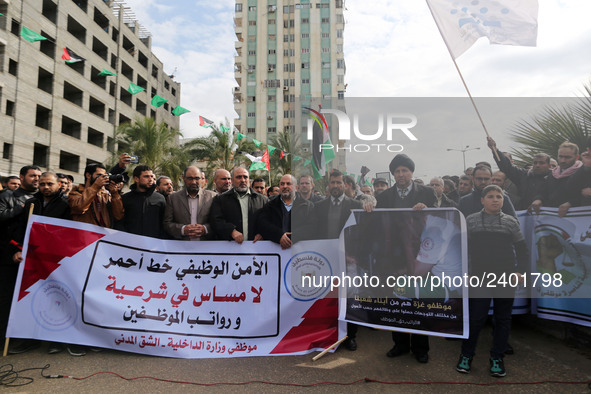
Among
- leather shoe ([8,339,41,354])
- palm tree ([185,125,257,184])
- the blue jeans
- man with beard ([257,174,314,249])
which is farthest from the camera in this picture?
palm tree ([185,125,257,184])

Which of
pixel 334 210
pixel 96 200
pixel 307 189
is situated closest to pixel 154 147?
pixel 96 200

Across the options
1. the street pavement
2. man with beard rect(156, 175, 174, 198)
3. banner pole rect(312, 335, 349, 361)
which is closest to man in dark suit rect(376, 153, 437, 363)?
the street pavement

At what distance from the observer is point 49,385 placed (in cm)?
308

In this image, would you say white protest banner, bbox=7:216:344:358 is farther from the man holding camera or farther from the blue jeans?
the blue jeans

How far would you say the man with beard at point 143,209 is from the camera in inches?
173

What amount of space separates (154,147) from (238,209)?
18.6 meters

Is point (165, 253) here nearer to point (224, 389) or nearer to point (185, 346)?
point (185, 346)

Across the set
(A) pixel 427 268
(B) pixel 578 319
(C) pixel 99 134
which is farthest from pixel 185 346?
(C) pixel 99 134

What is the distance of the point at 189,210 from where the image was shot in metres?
4.51

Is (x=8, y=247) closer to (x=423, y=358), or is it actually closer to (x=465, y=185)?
(x=423, y=358)

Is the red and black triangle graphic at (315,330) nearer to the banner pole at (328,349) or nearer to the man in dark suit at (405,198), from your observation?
the banner pole at (328,349)

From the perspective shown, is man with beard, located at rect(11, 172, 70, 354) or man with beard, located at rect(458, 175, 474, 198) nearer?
man with beard, located at rect(11, 172, 70, 354)

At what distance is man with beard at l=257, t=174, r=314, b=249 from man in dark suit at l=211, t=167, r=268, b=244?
200mm

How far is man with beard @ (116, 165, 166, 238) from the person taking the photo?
14.4ft
